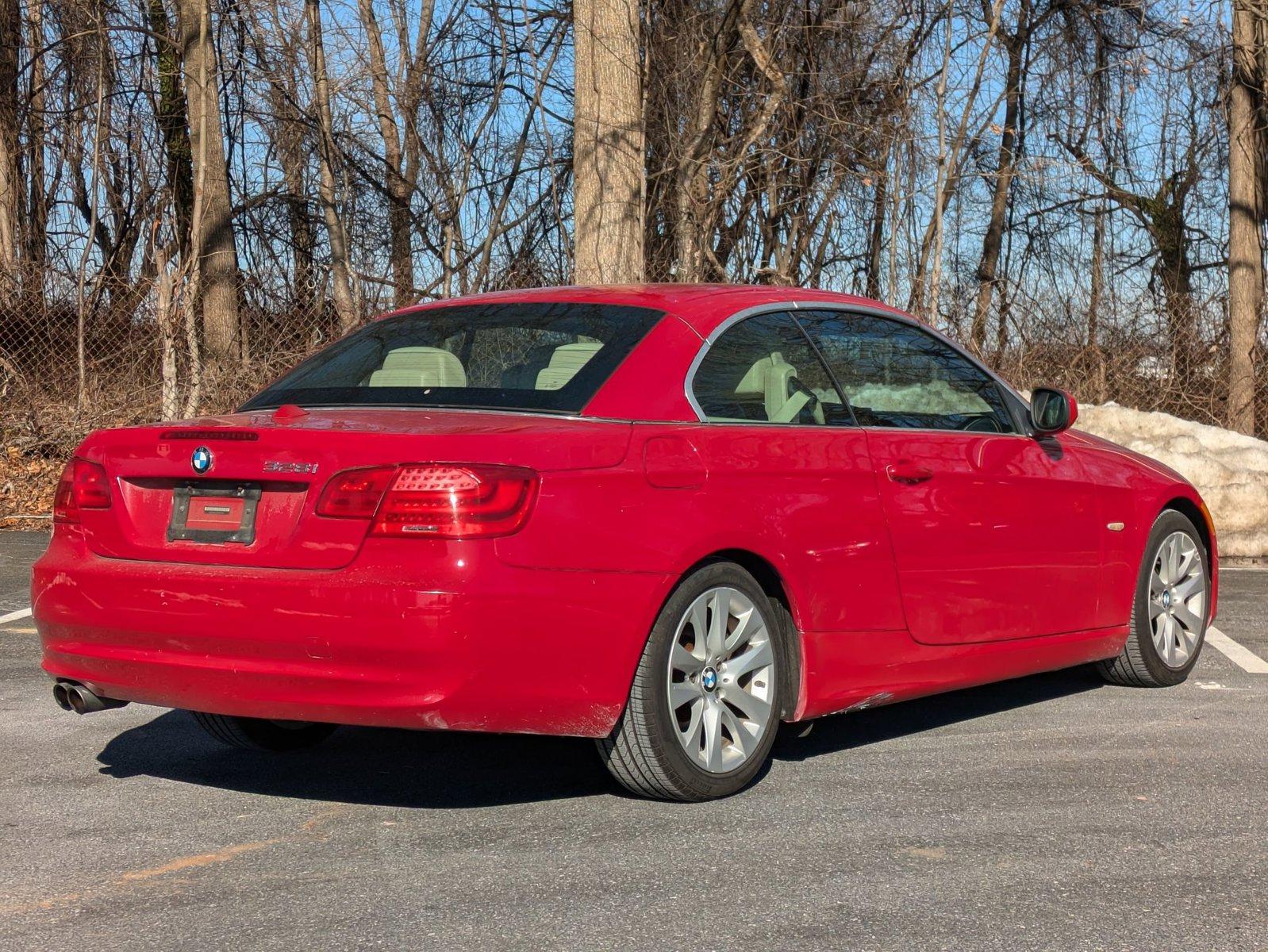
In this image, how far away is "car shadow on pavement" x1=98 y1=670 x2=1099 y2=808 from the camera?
5.06 meters

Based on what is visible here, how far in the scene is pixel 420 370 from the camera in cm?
525

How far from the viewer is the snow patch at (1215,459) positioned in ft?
38.4

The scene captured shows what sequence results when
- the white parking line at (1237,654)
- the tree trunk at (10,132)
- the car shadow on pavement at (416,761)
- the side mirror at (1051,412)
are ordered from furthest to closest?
the tree trunk at (10,132), the white parking line at (1237,654), the side mirror at (1051,412), the car shadow on pavement at (416,761)

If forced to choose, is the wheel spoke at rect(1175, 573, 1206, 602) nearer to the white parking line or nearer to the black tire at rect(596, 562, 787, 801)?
the white parking line

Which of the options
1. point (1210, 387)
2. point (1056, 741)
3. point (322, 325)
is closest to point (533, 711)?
point (1056, 741)

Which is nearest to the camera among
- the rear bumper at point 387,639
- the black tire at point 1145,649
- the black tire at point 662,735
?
the rear bumper at point 387,639

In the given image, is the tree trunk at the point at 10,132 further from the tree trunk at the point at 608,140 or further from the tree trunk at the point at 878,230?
the tree trunk at the point at 878,230

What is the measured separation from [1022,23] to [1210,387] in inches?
404

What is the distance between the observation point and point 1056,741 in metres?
5.80

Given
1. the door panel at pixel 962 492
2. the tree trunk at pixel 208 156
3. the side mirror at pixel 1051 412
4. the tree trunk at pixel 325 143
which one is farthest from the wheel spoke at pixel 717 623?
the tree trunk at pixel 325 143

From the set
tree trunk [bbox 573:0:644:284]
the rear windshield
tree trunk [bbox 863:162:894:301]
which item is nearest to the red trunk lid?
the rear windshield

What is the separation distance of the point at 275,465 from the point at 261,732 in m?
1.44

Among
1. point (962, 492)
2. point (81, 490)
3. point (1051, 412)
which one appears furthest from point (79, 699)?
point (1051, 412)

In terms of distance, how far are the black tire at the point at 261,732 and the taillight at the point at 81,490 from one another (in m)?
0.86
